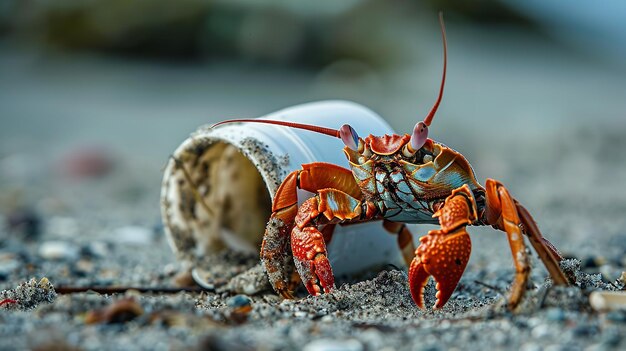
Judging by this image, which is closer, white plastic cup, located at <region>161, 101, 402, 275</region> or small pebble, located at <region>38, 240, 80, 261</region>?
white plastic cup, located at <region>161, 101, 402, 275</region>

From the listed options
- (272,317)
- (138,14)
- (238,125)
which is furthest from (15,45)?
(272,317)

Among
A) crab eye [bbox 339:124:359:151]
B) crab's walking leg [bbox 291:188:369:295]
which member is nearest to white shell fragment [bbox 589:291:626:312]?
crab's walking leg [bbox 291:188:369:295]

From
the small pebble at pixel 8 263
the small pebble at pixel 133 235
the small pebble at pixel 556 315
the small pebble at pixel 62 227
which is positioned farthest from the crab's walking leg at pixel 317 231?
the small pebble at pixel 62 227

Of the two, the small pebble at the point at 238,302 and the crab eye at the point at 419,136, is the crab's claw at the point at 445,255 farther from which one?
the small pebble at the point at 238,302

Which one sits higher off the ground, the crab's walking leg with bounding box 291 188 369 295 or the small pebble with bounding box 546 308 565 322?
the crab's walking leg with bounding box 291 188 369 295

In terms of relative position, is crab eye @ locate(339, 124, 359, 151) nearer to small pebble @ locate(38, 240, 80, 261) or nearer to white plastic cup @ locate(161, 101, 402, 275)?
white plastic cup @ locate(161, 101, 402, 275)

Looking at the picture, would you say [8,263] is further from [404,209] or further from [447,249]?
[447,249]

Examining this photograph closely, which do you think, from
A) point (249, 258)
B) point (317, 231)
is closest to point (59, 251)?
point (249, 258)
